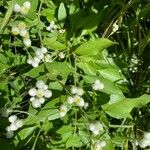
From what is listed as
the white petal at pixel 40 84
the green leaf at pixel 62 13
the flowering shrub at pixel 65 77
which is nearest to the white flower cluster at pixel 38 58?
the flowering shrub at pixel 65 77

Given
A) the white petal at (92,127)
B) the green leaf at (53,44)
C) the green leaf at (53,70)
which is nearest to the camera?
the white petal at (92,127)

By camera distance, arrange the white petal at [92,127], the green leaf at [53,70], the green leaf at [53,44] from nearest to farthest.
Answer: the white petal at [92,127]
the green leaf at [53,70]
the green leaf at [53,44]

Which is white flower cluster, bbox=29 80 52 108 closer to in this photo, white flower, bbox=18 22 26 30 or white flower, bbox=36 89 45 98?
white flower, bbox=36 89 45 98

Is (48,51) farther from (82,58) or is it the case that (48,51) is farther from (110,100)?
(110,100)

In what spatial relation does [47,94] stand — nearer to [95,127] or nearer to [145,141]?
[95,127]

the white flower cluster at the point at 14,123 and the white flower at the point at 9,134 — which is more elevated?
the white flower cluster at the point at 14,123

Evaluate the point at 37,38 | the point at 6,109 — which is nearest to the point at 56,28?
the point at 37,38

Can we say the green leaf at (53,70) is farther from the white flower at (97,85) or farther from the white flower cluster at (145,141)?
the white flower cluster at (145,141)

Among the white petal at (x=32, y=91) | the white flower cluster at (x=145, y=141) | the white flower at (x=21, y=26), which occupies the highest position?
the white flower at (x=21, y=26)
